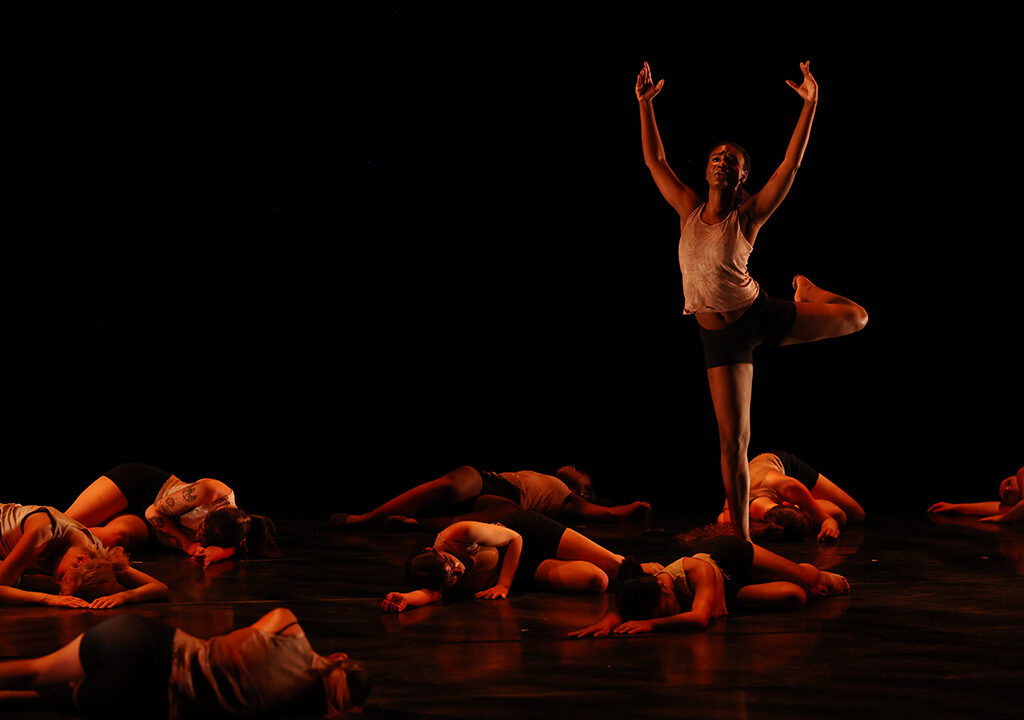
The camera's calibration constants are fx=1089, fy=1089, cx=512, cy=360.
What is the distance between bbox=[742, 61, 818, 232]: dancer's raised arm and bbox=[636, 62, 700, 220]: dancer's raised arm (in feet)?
0.79

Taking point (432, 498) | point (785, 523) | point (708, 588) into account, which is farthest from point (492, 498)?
point (708, 588)

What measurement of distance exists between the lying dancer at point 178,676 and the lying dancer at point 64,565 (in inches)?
38.0

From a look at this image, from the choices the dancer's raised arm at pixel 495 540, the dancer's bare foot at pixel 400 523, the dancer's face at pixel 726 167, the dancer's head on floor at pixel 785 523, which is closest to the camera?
the dancer's raised arm at pixel 495 540

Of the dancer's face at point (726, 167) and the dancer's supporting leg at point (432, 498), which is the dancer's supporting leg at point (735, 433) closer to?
the dancer's face at point (726, 167)

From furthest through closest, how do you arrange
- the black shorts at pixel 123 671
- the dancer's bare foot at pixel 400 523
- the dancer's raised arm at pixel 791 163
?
1. the dancer's bare foot at pixel 400 523
2. the dancer's raised arm at pixel 791 163
3. the black shorts at pixel 123 671

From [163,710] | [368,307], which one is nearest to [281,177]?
[368,307]

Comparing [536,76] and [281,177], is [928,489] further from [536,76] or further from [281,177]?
[281,177]

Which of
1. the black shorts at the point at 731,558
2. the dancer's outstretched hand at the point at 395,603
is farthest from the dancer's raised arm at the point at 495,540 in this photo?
the black shorts at the point at 731,558

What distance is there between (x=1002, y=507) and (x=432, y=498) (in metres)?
2.78

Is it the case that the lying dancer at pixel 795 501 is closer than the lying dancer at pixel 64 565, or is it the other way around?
the lying dancer at pixel 64 565

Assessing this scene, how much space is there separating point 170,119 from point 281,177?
703mm

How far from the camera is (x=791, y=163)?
3.59m

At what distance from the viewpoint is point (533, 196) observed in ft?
22.4

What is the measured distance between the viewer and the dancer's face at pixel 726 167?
375 cm
